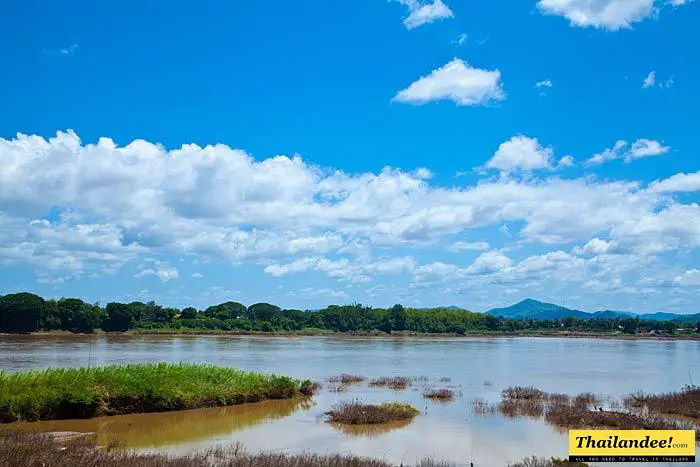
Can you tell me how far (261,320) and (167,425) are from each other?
121884 millimetres

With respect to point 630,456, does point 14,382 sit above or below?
above

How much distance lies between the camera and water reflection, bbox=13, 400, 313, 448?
1716 centimetres

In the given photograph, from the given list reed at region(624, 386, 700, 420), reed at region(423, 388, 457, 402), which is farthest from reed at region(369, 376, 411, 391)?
reed at region(624, 386, 700, 420)

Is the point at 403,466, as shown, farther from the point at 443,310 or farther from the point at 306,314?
the point at 443,310

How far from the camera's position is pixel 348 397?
26.6 meters

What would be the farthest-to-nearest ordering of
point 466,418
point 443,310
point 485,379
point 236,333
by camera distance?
point 443,310, point 236,333, point 485,379, point 466,418

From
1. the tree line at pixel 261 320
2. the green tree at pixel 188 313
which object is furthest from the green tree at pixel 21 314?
the green tree at pixel 188 313

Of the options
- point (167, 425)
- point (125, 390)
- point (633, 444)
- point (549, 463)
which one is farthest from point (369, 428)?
point (125, 390)

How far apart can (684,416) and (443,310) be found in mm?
136575

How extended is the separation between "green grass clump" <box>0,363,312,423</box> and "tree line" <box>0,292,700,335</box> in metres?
73.3

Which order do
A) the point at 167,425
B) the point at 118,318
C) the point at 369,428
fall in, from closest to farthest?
the point at 167,425 → the point at 369,428 → the point at 118,318

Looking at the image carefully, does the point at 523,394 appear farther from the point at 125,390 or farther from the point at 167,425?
the point at 125,390

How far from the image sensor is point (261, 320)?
140 metres

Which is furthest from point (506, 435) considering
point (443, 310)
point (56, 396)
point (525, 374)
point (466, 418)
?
point (443, 310)
